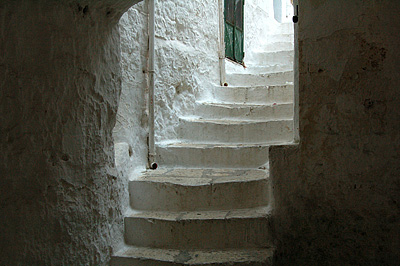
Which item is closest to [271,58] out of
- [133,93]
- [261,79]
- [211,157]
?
[261,79]

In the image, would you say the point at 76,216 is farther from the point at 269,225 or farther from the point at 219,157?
the point at 219,157

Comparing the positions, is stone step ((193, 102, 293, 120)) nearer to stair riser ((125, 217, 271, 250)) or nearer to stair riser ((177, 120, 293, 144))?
stair riser ((177, 120, 293, 144))

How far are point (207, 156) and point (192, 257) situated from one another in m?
1.16

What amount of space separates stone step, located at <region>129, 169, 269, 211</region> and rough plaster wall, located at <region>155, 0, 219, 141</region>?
78 cm

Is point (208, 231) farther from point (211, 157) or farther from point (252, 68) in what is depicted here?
point (252, 68)

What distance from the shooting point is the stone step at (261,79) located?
428 centimetres

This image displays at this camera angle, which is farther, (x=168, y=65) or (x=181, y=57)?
(x=181, y=57)

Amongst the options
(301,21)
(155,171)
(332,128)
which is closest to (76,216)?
(155,171)

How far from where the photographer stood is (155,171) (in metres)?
2.96

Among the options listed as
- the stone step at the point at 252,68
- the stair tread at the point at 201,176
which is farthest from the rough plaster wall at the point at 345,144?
the stone step at the point at 252,68

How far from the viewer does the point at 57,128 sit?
1.70 meters

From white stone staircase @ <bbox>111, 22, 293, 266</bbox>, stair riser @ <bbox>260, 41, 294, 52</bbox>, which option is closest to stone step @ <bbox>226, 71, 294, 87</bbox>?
white stone staircase @ <bbox>111, 22, 293, 266</bbox>

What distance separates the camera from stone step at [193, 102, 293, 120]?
3.50 m

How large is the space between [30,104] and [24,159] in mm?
257
